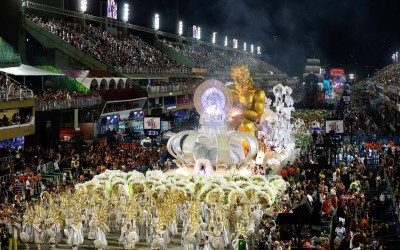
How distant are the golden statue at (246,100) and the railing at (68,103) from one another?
11.1 m

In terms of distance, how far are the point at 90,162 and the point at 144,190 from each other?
41.2 ft

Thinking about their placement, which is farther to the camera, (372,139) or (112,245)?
(372,139)

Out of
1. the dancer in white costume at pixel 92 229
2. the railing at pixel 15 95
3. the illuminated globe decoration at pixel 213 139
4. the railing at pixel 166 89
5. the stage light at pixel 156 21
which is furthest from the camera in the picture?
the stage light at pixel 156 21

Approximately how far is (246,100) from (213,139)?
554cm

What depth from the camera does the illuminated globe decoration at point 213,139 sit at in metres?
30.7

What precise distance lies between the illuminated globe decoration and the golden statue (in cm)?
311

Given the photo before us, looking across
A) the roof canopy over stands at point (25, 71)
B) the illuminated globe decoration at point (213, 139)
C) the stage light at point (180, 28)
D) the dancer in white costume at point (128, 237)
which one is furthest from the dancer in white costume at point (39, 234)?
the stage light at point (180, 28)

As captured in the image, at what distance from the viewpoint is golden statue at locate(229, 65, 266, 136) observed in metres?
35.6

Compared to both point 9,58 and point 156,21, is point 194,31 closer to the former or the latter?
point 156,21

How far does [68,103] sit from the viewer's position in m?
43.7

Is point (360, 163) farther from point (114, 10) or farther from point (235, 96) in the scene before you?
point (114, 10)

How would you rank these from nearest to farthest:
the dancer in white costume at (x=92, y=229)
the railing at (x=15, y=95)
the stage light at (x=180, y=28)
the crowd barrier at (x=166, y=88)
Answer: the dancer in white costume at (x=92, y=229) → the railing at (x=15, y=95) → the crowd barrier at (x=166, y=88) → the stage light at (x=180, y=28)

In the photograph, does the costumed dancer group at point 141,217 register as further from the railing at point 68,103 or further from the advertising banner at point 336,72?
the advertising banner at point 336,72

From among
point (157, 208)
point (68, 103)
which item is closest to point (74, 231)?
point (157, 208)
